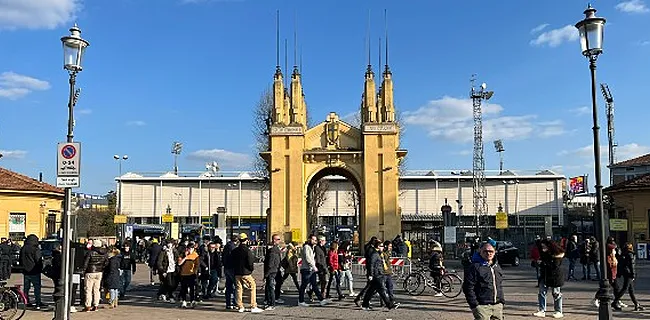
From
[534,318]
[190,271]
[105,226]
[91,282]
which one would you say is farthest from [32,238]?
[105,226]

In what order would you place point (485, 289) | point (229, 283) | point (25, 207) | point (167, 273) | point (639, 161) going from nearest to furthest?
point (485, 289), point (229, 283), point (167, 273), point (25, 207), point (639, 161)

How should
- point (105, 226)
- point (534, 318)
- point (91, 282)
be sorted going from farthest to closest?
1. point (105, 226)
2. point (91, 282)
3. point (534, 318)

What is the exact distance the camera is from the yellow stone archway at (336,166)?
121ft

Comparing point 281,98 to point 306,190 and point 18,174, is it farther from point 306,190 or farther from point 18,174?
point 18,174

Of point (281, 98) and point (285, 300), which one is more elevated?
point (281, 98)

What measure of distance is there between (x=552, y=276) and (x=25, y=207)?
3550cm

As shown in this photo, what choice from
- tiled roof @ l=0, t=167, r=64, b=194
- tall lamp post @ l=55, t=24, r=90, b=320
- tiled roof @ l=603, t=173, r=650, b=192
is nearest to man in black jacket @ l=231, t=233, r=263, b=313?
tall lamp post @ l=55, t=24, r=90, b=320

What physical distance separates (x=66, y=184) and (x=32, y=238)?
5.34 metres

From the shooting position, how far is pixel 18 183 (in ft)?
134

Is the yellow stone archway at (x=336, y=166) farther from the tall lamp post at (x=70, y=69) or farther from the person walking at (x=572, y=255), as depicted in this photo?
the tall lamp post at (x=70, y=69)

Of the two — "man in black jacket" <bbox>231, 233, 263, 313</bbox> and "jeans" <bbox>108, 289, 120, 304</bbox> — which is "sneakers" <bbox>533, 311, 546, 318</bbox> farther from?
"jeans" <bbox>108, 289, 120, 304</bbox>

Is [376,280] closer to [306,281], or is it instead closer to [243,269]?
[306,281]

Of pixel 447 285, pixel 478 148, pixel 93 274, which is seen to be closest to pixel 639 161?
pixel 478 148

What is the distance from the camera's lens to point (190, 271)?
1723 centimetres
